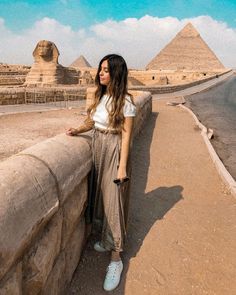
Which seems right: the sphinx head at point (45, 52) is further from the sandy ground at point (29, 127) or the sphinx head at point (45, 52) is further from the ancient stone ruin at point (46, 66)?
the sandy ground at point (29, 127)

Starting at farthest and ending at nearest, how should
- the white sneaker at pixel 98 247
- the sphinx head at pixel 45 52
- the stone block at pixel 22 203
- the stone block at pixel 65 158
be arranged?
1. the sphinx head at pixel 45 52
2. the white sneaker at pixel 98 247
3. the stone block at pixel 65 158
4. the stone block at pixel 22 203

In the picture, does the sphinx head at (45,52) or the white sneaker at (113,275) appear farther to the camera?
the sphinx head at (45,52)

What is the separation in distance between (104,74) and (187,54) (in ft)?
420

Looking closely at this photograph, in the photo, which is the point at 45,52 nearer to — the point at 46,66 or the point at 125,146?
the point at 46,66

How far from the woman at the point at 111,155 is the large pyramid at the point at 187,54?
114119 mm

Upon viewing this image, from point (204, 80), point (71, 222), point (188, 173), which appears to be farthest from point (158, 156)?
point (204, 80)

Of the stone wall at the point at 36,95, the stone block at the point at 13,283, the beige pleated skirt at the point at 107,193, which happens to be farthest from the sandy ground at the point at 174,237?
the stone wall at the point at 36,95

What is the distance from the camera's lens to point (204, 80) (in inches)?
1761

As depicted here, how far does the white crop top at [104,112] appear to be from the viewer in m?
2.70

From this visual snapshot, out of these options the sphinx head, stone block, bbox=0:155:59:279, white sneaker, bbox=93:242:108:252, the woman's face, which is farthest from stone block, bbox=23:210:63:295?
the sphinx head

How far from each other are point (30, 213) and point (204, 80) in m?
45.8

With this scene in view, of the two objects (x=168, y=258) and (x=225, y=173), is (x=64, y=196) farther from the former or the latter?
(x=225, y=173)

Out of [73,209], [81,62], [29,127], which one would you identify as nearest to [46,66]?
[29,127]

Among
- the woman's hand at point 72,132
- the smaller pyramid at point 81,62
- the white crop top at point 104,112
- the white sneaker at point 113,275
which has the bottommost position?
the smaller pyramid at point 81,62
